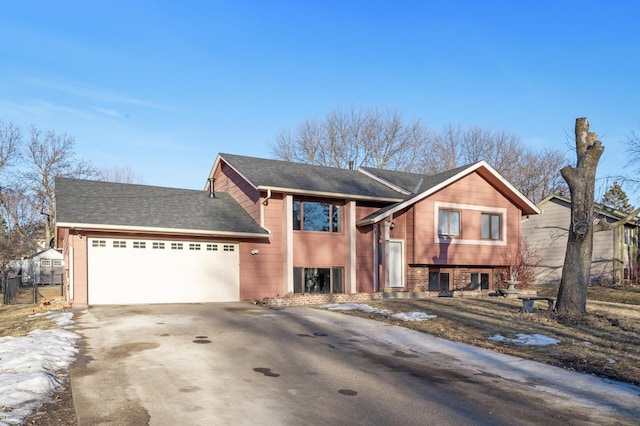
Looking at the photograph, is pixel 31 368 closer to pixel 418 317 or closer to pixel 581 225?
pixel 418 317

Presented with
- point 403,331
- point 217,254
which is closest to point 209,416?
point 403,331

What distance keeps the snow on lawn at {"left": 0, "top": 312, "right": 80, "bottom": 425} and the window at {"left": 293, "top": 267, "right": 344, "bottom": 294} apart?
9706 millimetres

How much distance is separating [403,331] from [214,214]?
9.45 m

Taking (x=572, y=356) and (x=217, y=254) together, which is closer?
(x=572, y=356)

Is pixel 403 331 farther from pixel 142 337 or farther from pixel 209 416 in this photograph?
pixel 209 416

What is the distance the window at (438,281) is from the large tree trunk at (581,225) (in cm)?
821

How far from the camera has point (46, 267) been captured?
1666 inches

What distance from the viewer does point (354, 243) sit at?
20.1 metres

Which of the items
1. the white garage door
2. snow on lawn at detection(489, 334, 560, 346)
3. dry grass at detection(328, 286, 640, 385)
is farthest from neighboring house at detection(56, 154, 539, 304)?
snow on lawn at detection(489, 334, 560, 346)

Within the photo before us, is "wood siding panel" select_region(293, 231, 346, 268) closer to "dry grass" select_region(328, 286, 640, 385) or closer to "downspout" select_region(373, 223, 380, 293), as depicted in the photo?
"downspout" select_region(373, 223, 380, 293)

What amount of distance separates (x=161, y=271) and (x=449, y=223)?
12189mm

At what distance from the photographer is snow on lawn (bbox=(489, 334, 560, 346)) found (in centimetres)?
1073

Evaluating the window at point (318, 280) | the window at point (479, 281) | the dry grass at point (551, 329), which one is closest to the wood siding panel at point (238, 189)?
the window at point (318, 280)

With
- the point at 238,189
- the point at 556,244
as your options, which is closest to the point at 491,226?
the point at 556,244
